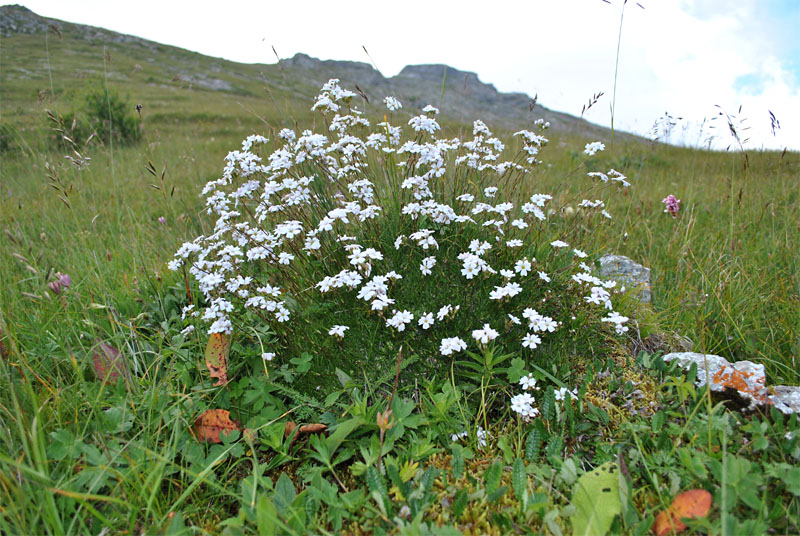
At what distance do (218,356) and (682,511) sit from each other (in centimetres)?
223

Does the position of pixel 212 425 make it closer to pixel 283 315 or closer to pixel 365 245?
pixel 283 315

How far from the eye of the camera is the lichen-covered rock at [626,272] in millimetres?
3494

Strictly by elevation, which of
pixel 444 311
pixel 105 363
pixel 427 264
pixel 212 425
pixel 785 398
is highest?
pixel 427 264

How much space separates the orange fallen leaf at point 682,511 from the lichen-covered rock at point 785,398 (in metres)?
0.85

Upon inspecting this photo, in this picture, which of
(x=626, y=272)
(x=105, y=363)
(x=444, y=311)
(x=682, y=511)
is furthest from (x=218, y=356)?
(x=626, y=272)

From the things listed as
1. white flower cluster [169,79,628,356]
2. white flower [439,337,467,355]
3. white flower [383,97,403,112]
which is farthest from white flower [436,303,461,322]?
white flower [383,97,403,112]

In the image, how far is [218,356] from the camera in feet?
8.18

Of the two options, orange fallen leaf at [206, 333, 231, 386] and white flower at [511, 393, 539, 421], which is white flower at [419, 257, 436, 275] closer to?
white flower at [511, 393, 539, 421]

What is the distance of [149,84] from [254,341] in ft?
152

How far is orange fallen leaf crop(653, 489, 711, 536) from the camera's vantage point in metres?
1.65

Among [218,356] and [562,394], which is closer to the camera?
[562,394]

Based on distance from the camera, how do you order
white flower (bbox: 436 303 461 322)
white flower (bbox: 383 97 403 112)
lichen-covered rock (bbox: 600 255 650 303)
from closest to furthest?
white flower (bbox: 436 303 461 322) < white flower (bbox: 383 97 403 112) < lichen-covered rock (bbox: 600 255 650 303)

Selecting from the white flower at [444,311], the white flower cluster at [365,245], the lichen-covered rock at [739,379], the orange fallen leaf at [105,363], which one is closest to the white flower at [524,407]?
the white flower cluster at [365,245]

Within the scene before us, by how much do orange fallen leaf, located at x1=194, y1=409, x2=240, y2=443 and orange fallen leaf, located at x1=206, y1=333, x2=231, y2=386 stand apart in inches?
6.7
